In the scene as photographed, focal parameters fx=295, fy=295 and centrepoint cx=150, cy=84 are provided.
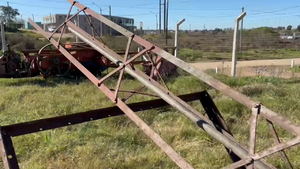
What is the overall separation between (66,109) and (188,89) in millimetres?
2824

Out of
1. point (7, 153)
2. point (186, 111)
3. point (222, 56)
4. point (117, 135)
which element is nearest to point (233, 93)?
point (186, 111)

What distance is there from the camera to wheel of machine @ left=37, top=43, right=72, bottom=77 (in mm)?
7827

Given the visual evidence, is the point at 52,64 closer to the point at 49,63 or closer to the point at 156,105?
the point at 49,63

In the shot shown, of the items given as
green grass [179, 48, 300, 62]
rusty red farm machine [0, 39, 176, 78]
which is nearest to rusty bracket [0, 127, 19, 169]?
rusty red farm machine [0, 39, 176, 78]

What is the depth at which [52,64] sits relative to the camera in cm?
798

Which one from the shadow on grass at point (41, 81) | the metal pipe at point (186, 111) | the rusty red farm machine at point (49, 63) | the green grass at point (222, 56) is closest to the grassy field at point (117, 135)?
the shadow on grass at point (41, 81)

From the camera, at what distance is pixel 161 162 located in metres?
3.38

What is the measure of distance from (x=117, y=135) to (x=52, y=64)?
4651 millimetres

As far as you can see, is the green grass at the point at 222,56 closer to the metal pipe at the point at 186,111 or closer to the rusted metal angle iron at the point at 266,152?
the metal pipe at the point at 186,111

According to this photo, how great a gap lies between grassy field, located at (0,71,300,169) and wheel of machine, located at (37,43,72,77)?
1.58m

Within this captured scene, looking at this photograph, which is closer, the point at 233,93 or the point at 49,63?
the point at 233,93

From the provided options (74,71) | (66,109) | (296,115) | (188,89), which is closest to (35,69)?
(74,71)

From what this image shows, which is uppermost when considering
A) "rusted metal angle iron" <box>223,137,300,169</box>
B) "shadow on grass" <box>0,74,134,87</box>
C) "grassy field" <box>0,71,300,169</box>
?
"rusted metal angle iron" <box>223,137,300,169</box>

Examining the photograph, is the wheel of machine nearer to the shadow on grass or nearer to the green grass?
the shadow on grass
